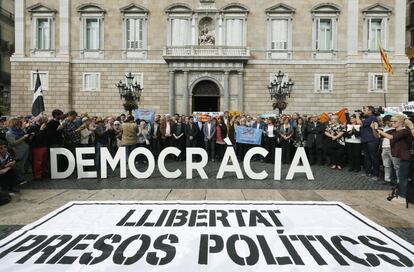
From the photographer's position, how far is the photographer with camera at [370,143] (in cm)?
1081

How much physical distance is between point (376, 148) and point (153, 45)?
838 inches

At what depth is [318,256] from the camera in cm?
452

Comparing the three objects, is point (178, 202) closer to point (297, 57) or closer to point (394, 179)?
point (394, 179)

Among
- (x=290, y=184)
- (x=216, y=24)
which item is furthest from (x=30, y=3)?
(x=290, y=184)

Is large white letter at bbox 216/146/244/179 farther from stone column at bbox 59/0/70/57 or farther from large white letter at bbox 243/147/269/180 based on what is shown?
stone column at bbox 59/0/70/57

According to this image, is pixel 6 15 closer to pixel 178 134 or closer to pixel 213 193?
pixel 178 134

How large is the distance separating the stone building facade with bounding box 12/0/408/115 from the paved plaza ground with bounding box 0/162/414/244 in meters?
18.2

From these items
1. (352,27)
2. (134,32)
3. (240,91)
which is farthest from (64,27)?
(352,27)

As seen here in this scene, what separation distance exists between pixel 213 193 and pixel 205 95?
2091cm

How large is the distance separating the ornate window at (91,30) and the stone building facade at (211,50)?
8 centimetres

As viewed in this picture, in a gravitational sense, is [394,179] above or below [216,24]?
below

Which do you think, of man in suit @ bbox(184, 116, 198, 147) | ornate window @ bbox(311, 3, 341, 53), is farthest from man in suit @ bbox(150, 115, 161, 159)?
ornate window @ bbox(311, 3, 341, 53)

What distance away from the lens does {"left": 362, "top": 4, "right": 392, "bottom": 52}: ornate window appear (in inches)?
1089

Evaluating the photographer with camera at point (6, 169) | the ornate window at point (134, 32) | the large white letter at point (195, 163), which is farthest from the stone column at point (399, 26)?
the photographer with camera at point (6, 169)
